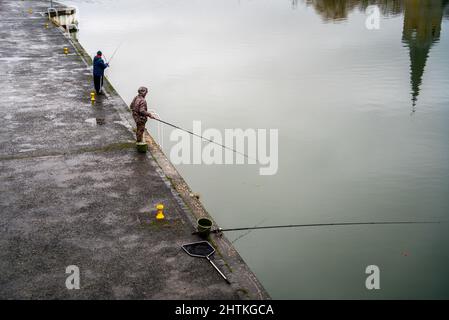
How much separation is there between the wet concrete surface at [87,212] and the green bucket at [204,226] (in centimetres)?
25

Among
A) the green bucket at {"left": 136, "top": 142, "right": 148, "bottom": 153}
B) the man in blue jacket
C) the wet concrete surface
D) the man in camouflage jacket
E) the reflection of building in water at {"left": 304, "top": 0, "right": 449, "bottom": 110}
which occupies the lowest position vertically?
the wet concrete surface

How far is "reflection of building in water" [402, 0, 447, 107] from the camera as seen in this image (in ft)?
80.9

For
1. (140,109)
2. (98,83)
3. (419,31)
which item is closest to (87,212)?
(140,109)

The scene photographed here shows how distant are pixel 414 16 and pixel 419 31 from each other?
20.9ft

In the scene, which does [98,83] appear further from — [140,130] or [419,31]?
[419,31]

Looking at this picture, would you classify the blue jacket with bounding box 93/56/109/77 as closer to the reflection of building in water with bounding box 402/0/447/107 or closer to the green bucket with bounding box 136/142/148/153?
the green bucket with bounding box 136/142/148/153

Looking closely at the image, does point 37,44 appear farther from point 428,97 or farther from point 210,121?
point 428,97

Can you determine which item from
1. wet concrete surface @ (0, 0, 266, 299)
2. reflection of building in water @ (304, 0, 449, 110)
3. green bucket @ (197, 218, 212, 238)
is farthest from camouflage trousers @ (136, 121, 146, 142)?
reflection of building in water @ (304, 0, 449, 110)

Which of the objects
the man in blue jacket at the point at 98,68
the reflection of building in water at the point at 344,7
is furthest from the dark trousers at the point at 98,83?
the reflection of building in water at the point at 344,7

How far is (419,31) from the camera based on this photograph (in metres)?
45.4

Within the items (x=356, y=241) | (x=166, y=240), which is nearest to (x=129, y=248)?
(x=166, y=240)

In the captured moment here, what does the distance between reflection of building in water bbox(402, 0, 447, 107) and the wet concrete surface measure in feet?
53.1

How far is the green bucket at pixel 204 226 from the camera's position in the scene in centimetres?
779

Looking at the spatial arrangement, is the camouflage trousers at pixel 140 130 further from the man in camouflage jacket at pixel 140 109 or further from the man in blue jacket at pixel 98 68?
the man in blue jacket at pixel 98 68
